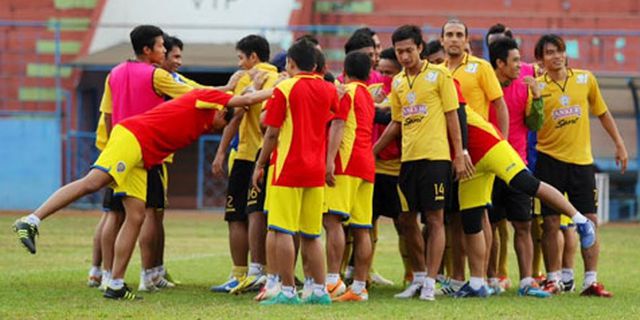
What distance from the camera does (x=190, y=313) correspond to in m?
10.1

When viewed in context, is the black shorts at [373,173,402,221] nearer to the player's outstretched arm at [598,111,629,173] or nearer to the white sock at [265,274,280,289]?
the white sock at [265,274,280,289]

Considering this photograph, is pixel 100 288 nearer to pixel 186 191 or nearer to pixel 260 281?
pixel 260 281

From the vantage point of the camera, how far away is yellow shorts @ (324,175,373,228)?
1141cm

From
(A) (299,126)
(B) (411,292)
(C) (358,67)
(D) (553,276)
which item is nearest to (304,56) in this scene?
(A) (299,126)

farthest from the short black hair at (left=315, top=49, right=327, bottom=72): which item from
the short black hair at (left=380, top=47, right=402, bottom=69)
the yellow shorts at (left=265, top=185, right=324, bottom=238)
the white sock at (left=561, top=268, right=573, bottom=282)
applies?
the white sock at (left=561, top=268, right=573, bottom=282)

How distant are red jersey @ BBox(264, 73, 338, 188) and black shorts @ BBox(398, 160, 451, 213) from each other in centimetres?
103

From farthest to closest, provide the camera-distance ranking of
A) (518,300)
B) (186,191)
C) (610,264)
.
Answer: (186,191), (610,264), (518,300)

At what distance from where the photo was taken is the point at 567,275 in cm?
1295

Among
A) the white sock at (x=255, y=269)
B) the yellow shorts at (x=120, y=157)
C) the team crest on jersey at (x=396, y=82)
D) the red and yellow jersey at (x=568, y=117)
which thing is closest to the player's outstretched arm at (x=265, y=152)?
the yellow shorts at (x=120, y=157)

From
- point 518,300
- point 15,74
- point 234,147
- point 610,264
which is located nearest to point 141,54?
point 234,147

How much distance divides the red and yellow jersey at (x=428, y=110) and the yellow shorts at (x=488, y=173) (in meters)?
0.38

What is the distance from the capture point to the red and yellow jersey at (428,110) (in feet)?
37.6

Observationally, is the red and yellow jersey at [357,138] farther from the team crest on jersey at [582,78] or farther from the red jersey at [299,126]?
the team crest on jersey at [582,78]

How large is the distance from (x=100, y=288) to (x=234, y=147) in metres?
1.70
